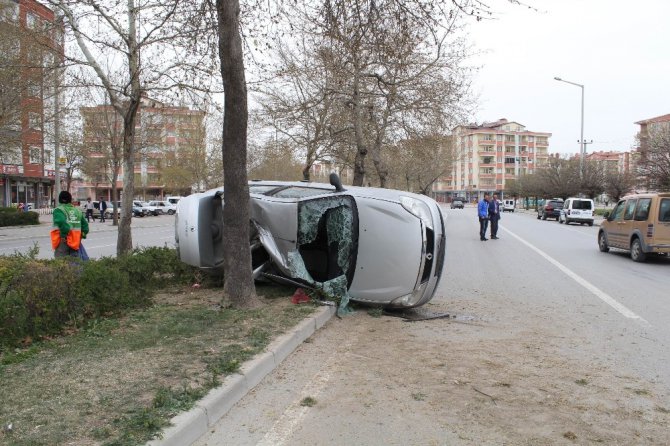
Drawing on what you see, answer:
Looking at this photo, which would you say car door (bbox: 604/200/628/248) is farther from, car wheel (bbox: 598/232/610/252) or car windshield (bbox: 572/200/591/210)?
car windshield (bbox: 572/200/591/210)

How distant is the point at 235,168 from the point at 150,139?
1049 inches

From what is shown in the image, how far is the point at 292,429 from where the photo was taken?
12.5ft

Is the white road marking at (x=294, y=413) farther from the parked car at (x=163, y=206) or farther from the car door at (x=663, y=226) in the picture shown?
the parked car at (x=163, y=206)

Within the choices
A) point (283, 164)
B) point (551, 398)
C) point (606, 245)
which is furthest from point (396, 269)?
point (283, 164)

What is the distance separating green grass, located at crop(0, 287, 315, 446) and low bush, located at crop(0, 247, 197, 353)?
188mm

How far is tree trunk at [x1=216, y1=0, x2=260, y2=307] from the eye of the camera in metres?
6.87

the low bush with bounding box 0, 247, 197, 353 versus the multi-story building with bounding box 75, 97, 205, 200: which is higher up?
the multi-story building with bounding box 75, 97, 205, 200

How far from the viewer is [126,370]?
4.49 metres

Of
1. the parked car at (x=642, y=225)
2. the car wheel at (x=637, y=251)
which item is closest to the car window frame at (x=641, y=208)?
the parked car at (x=642, y=225)

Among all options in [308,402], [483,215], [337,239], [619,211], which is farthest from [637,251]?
[308,402]

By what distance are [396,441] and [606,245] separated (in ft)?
50.8

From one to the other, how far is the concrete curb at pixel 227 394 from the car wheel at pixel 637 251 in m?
11.8

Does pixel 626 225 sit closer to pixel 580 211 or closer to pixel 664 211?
pixel 664 211

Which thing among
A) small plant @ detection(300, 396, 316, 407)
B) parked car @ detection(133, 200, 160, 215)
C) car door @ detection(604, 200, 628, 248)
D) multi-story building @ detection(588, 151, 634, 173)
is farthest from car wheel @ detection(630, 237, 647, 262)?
parked car @ detection(133, 200, 160, 215)
